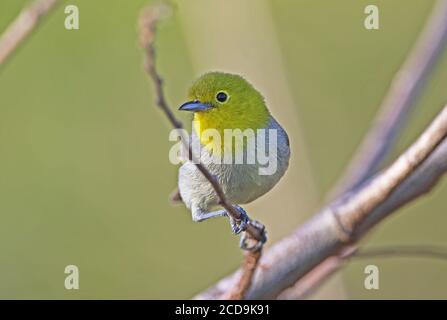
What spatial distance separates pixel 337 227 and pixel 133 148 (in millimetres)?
1934

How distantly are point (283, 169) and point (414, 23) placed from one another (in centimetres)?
257

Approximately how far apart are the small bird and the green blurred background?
5.29 feet

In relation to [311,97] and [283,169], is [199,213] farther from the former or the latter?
[311,97]

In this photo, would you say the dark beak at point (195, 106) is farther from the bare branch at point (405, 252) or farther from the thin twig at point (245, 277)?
the bare branch at point (405, 252)

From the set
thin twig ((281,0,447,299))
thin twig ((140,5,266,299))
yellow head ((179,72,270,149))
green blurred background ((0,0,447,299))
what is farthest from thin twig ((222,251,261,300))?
green blurred background ((0,0,447,299))

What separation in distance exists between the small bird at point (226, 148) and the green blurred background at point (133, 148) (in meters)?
1.61

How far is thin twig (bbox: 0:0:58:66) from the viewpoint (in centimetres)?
144

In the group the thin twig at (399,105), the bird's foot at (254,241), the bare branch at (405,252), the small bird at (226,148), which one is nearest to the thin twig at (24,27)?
the small bird at (226,148)

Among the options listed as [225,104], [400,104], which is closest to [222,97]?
[225,104]

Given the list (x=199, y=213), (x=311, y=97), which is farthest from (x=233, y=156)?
(x=311, y=97)

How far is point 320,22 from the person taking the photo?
13.2ft

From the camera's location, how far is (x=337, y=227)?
175 cm

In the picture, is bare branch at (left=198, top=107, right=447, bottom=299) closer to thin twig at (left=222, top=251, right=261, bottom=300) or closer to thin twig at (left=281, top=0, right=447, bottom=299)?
thin twig at (left=222, top=251, right=261, bottom=300)

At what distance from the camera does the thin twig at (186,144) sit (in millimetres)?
978
